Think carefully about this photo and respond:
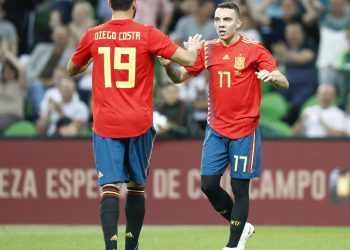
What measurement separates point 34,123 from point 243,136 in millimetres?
6419

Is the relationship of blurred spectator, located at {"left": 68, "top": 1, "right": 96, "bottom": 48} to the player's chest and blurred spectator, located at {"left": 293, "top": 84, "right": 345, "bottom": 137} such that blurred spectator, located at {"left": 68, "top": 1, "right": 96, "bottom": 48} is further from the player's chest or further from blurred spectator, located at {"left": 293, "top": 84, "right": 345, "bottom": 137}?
the player's chest

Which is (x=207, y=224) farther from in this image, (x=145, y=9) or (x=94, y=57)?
(x=94, y=57)

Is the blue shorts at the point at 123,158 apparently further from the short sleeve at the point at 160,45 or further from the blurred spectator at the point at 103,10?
the blurred spectator at the point at 103,10

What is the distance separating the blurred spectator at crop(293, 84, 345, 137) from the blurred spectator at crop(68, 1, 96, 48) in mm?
3667

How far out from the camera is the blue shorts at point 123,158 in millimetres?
8172

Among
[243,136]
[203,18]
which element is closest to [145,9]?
[203,18]

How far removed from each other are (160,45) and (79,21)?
24.3 feet

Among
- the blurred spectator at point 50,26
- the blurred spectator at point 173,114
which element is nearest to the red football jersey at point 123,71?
the blurred spectator at point 173,114

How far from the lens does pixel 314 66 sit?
48.7 feet

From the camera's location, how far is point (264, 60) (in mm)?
9016

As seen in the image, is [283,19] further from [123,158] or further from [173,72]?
[123,158]

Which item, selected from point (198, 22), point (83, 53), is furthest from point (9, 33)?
point (83, 53)

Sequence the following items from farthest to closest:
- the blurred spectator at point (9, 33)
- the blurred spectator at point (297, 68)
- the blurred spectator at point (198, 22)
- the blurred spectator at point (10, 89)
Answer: the blurred spectator at point (9, 33), the blurred spectator at point (198, 22), the blurred spectator at point (10, 89), the blurred spectator at point (297, 68)

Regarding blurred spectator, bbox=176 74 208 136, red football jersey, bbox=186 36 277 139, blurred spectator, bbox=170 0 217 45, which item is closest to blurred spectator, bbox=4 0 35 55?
blurred spectator, bbox=170 0 217 45
